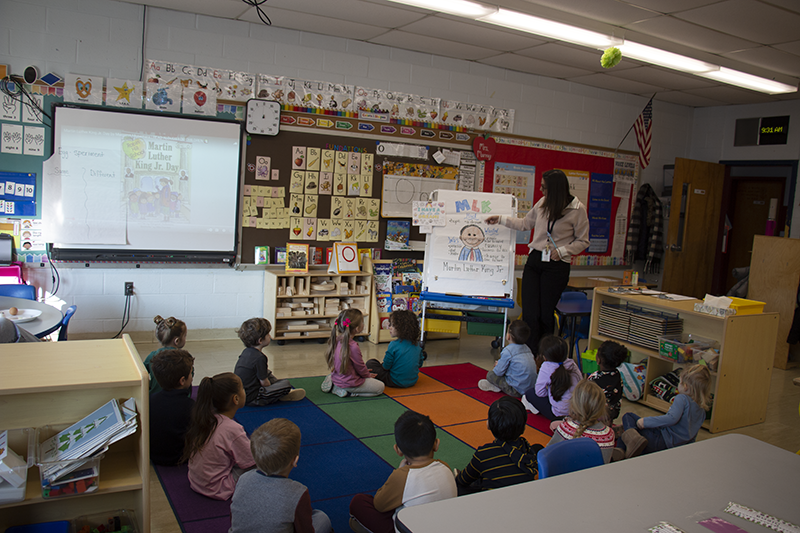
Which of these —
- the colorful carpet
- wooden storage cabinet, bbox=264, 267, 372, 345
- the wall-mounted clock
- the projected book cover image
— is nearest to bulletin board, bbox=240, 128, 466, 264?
the wall-mounted clock

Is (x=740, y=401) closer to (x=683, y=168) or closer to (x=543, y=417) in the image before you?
(x=543, y=417)

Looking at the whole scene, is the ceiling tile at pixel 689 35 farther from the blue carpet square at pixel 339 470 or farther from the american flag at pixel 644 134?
the blue carpet square at pixel 339 470

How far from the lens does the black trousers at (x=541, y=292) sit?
4789 mm

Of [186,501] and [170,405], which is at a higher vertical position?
[170,405]

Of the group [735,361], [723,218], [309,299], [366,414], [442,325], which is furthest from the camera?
[723,218]

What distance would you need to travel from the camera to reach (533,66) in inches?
250

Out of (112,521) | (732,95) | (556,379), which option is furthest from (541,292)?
(732,95)

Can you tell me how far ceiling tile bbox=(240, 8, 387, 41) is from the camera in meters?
4.93

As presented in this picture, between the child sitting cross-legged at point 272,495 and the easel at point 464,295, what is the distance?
3.33 m

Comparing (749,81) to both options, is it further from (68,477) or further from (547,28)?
(68,477)

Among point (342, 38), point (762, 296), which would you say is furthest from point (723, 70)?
point (342, 38)

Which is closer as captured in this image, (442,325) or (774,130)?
(442,325)

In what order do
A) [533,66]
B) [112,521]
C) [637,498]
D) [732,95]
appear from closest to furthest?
[637,498], [112,521], [533,66], [732,95]

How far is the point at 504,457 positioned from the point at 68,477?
1614 millimetres
